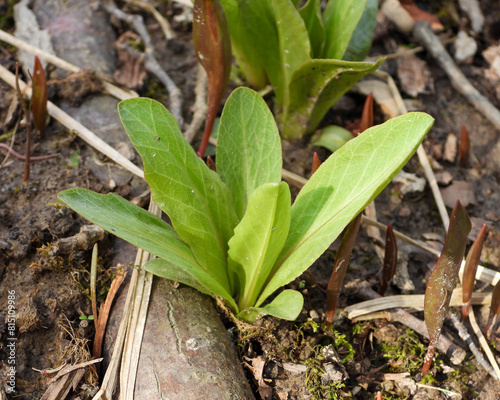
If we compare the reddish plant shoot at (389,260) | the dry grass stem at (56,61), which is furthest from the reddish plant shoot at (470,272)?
the dry grass stem at (56,61)

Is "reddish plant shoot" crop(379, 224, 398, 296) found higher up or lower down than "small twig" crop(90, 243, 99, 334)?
higher up

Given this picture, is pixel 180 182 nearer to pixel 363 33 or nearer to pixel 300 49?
pixel 300 49

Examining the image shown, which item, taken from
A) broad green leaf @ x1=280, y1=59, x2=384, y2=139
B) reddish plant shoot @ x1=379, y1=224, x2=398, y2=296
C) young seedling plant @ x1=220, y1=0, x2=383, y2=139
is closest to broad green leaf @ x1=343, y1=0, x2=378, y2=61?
young seedling plant @ x1=220, y1=0, x2=383, y2=139

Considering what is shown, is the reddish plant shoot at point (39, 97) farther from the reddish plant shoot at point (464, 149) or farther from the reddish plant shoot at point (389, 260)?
the reddish plant shoot at point (464, 149)

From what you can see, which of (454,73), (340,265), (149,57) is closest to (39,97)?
(149,57)

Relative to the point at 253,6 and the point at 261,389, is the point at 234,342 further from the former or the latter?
the point at 253,6

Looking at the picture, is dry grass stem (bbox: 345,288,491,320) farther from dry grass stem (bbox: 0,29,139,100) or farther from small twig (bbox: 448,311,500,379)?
dry grass stem (bbox: 0,29,139,100)
